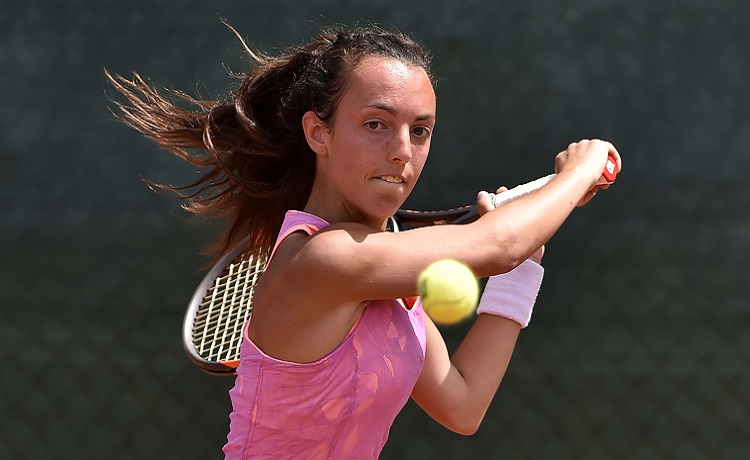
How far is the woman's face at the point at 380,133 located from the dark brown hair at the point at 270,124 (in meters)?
0.03

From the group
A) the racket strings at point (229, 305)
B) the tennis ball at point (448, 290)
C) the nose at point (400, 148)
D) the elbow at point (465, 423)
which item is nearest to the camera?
the tennis ball at point (448, 290)

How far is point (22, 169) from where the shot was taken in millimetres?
2605

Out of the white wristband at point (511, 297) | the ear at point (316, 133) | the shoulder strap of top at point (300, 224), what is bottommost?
the shoulder strap of top at point (300, 224)

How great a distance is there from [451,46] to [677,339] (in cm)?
82

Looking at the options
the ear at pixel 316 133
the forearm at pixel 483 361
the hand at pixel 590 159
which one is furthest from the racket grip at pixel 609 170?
the ear at pixel 316 133

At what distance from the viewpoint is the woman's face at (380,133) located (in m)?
1.31

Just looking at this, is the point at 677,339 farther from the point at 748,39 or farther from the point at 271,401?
the point at 271,401

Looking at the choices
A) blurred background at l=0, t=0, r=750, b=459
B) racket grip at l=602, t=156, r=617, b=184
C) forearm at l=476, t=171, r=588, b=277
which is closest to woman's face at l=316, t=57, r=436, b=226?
forearm at l=476, t=171, r=588, b=277

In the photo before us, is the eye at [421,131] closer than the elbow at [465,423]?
Yes

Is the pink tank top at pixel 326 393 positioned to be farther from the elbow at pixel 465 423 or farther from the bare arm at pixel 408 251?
the elbow at pixel 465 423

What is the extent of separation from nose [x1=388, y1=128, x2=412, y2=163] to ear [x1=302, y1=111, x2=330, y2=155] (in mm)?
108

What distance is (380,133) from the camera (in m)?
1.31

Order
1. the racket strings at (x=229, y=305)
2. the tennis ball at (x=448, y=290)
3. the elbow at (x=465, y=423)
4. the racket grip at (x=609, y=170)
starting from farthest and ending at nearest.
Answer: the racket strings at (x=229, y=305)
the elbow at (x=465, y=423)
the racket grip at (x=609, y=170)
the tennis ball at (x=448, y=290)

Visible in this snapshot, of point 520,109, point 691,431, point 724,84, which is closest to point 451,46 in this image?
point 520,109
